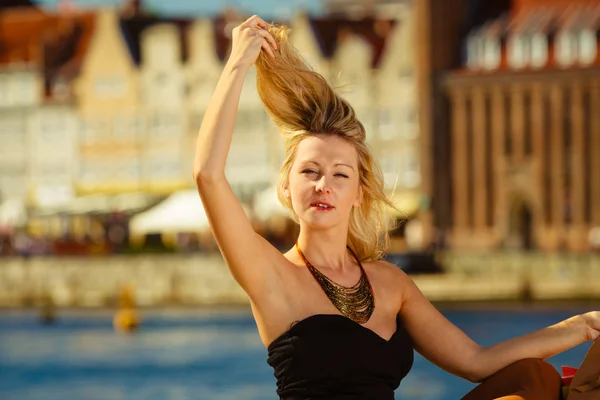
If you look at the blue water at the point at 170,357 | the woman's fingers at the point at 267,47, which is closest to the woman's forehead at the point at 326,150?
the woman's fingers at the point at 267,47

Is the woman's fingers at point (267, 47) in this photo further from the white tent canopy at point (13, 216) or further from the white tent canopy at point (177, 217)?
the white tent canopy at point (13, 216)

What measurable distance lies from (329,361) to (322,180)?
0.47 m

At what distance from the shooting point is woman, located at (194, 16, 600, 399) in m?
3.52

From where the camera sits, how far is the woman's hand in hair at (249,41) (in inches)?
142

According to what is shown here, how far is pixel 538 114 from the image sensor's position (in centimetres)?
6712

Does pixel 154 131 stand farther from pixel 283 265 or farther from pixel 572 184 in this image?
pixel 283 265

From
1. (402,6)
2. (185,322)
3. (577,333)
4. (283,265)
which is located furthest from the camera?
(402,6)

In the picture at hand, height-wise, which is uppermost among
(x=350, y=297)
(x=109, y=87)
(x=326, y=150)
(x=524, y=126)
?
(x=109, y=87)

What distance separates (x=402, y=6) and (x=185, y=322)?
37476mm

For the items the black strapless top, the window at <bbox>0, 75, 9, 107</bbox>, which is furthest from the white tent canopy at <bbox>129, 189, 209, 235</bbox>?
the black strapless top

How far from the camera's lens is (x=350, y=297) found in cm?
371

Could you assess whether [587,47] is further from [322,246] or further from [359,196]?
[322,246]

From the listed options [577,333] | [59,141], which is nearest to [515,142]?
[59,141]

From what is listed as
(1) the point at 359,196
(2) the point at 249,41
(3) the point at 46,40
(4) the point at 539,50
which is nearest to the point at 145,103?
(3) the point at 46,40
